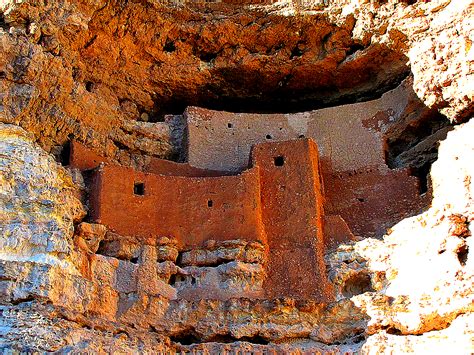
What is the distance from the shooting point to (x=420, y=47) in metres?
18.0

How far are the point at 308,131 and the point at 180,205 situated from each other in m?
4.44

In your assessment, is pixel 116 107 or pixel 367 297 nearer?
pixel 367 297

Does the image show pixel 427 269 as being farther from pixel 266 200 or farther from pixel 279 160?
pixel 279 160

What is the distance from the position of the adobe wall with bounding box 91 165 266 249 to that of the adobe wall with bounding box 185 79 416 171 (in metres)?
1.99

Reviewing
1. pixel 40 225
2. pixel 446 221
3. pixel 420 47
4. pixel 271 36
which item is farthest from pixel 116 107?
pixel 446 221

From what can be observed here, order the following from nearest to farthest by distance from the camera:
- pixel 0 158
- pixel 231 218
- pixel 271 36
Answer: pixel 0 158 < pixel 231 218 < pixel 271 36

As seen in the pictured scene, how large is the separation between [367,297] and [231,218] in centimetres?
321

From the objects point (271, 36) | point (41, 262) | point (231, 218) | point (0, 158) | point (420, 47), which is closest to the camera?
point (41, 262)

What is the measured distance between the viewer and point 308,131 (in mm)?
19250

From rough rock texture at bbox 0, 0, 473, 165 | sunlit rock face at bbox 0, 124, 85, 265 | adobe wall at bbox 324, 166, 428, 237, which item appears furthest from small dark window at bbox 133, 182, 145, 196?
adobe wall at bbox 324, 166, 428, 237

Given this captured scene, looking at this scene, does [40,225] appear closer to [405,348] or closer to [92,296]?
[92,296]

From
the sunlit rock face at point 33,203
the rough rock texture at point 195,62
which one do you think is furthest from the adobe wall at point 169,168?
the sunlit rock face at point 33,203

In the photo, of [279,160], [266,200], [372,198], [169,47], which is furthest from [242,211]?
[169,47]

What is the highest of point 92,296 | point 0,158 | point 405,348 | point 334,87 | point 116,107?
point 334,87
